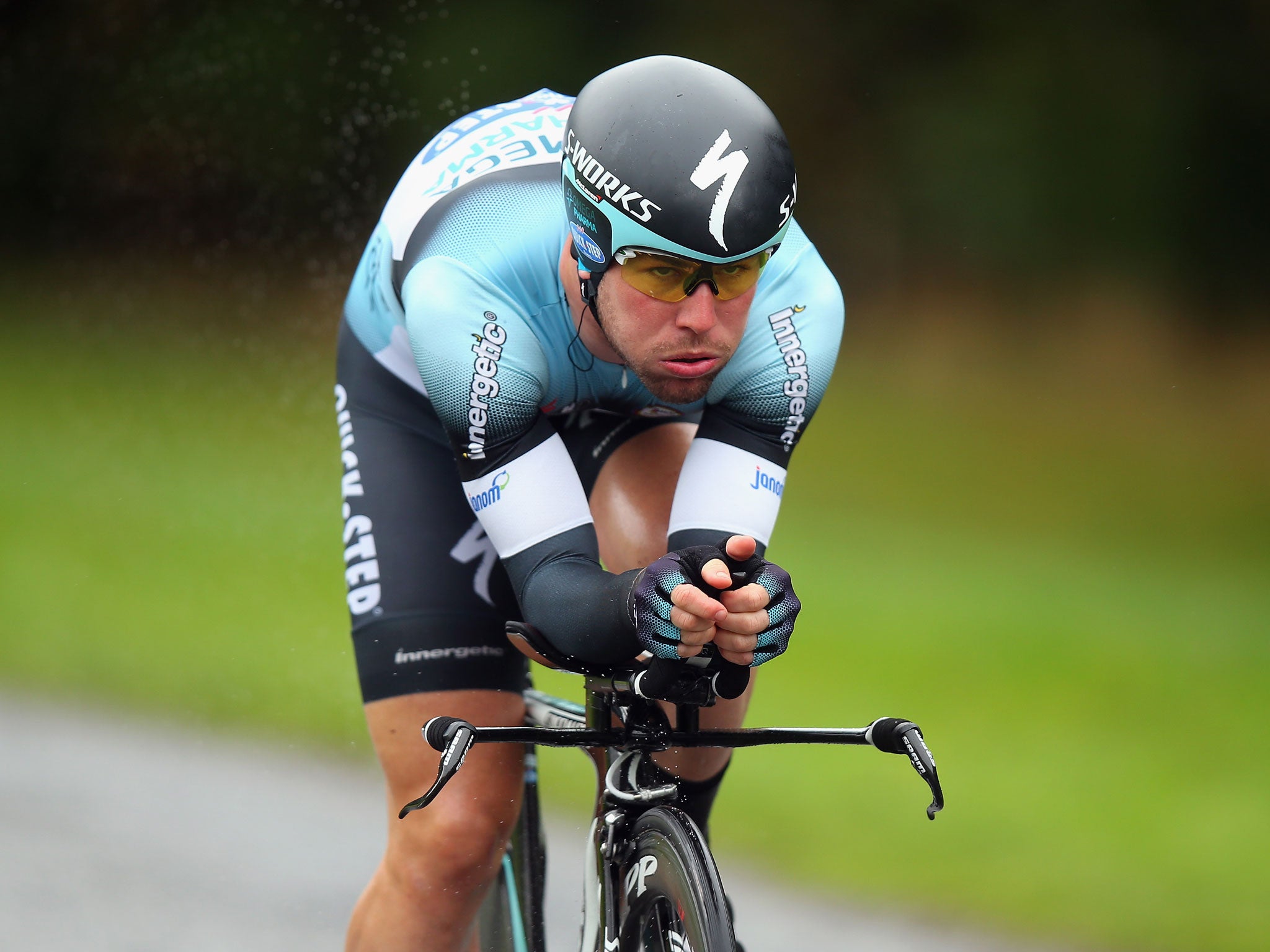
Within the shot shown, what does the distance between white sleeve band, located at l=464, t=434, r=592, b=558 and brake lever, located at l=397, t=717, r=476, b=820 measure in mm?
403

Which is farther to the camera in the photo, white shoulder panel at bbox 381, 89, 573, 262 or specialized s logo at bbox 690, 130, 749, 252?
white shoulder panel at bbox 381, 89, 573, 262

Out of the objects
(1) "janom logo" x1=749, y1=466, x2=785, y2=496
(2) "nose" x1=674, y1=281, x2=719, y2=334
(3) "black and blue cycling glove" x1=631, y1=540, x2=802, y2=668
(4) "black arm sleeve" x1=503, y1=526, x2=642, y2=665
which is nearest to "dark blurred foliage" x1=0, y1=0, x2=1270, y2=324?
(1) "janom logo" x1=749, y1=466, x2=785, y2=496

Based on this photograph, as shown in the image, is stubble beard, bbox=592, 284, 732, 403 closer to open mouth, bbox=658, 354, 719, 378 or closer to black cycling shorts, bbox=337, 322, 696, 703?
open mouth, bbox=658, 354, 719, 378

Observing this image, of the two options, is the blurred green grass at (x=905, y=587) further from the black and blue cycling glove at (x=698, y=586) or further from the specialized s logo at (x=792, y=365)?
the black and blue cycling glove at (x=698, y=586)

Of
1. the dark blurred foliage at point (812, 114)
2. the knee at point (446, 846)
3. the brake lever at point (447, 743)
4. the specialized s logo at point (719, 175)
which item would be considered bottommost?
the knee at point (446, 846)

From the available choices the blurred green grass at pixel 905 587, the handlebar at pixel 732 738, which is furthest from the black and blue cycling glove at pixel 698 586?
the blurred green grass at pixel 905 587

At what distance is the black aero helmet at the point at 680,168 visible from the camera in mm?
2334

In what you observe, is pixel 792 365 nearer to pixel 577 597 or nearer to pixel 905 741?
pixel 577 597

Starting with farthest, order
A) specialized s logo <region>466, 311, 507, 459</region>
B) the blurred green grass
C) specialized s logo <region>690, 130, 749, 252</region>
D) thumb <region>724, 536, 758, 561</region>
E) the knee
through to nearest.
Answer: the blurred green grass
the knee
specialized s logo <region>466, 311, 507, 459</region>
specialized s logo <region>690, 130, 749, 252</region>
thumb <region>724, 536, 758, 561</region>

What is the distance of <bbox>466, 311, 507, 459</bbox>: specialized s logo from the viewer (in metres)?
2.57

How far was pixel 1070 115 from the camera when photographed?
37.7 ft

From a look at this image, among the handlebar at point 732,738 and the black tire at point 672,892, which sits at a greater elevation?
the handlebar at point 732,738

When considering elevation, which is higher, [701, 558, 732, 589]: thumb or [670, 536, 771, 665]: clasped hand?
[701, 558, 732, 589]: thumb

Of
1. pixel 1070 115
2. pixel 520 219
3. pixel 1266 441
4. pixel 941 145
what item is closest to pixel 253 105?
pixel 941 145
